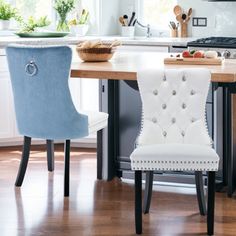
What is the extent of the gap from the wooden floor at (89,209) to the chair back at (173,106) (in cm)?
50

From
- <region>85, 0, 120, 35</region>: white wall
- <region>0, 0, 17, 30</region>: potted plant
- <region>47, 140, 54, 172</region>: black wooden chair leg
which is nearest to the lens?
<region>47, 140, 54, 172</region>: black wooden chair leg

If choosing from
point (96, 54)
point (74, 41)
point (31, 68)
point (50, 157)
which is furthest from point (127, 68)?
point (74, 41)

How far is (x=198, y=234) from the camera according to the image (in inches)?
161

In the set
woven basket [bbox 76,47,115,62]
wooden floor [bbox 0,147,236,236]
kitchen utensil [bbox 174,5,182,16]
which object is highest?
kitchen utensil [bbox 174,5,182,16]

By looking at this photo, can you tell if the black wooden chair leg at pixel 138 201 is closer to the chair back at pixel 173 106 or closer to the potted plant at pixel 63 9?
the chair back at pixel 173 106

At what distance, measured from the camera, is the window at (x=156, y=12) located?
7035mm

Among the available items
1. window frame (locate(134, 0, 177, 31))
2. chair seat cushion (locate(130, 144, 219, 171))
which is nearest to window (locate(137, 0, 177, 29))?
window frame (locate(134, 0, 177, 31))

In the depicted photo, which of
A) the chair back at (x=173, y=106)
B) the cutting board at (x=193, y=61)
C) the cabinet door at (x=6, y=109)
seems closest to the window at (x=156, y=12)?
the cabinet door at (x=6, y=109)

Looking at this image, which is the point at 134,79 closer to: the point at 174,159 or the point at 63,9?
the point at 174,159

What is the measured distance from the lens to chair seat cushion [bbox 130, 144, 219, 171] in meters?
3.93

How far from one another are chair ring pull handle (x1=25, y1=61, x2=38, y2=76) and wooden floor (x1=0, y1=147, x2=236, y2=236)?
0.84 m

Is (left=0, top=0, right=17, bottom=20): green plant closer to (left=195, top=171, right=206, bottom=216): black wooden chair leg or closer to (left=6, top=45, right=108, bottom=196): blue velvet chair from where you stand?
(left=6, top=45, right=108, bottom=196): blue velvet chair

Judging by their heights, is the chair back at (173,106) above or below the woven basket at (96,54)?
below

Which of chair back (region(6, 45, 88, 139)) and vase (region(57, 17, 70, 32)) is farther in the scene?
vase (region(57, 17, 70, 32))
